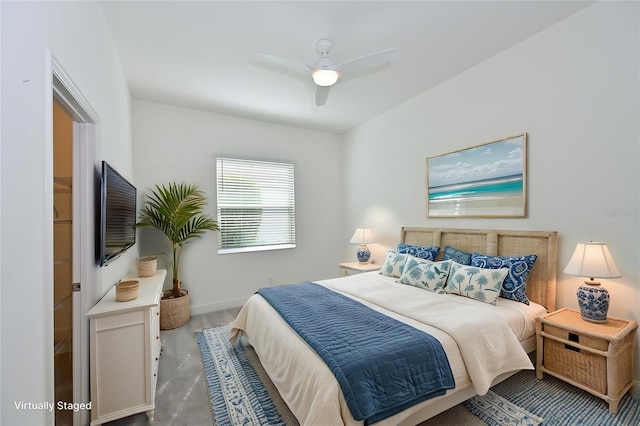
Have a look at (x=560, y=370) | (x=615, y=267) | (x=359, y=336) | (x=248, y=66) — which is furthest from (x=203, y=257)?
(x=615, y=267)

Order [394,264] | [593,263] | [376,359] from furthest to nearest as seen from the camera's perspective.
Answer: [394,264], [593,263], [376,359]

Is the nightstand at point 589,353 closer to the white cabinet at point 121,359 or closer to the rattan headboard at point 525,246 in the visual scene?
the rattan headboard at point 525,246

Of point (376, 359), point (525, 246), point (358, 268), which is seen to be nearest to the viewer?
point (376, 359)

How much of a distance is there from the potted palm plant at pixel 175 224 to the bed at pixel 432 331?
1069mm

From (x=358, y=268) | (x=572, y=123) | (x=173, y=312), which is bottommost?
(x=173, y=312)

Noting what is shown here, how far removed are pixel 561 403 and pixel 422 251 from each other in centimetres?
171

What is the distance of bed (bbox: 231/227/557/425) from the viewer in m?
1.56

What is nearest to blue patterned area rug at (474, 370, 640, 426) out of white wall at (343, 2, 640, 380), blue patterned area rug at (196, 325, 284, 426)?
white wall at (343, 2, 640, 380)

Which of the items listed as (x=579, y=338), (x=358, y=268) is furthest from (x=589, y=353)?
(x=358, y=268)

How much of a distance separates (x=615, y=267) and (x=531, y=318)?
66 cm

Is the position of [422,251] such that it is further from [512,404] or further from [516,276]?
[512,404]

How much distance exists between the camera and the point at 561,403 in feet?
6.43

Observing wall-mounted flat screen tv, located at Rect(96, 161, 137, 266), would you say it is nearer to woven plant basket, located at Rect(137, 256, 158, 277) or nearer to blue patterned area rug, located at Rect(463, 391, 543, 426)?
woven plant basket, located at Rect(137, 256, 158, 277)

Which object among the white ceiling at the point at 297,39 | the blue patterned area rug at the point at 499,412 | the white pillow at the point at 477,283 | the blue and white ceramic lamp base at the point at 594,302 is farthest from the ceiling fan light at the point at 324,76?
the blue patterned area rug at the point at 499,412
